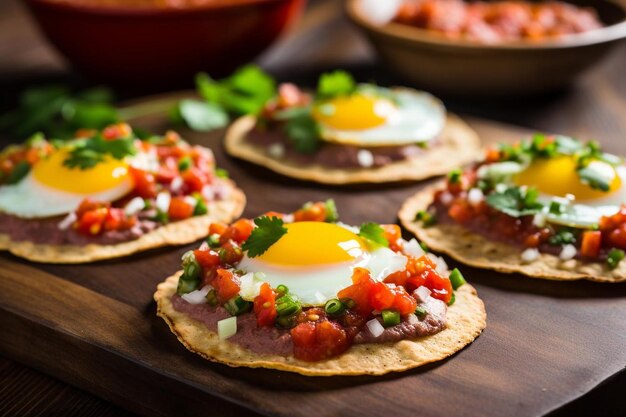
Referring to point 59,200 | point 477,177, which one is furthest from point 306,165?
point 59,200

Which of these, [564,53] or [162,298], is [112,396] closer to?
[162,298]

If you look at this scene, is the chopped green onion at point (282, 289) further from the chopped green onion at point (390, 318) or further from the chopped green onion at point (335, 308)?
the chopped green onion at point (390, 318)

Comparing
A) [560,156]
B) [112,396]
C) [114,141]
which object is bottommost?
[112,396]

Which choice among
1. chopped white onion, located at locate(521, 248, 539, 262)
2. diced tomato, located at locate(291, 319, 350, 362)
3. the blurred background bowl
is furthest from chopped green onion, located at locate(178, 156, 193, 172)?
the blurred background bowl

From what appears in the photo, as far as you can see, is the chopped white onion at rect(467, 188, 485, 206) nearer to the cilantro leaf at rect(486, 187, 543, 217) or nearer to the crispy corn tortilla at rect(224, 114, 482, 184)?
the cilantro leaf at rect(486, 187, 543, 217)

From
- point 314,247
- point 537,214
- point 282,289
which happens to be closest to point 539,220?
point 537,214

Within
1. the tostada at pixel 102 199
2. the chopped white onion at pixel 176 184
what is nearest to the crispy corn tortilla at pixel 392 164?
the tostada at pixel 102 199

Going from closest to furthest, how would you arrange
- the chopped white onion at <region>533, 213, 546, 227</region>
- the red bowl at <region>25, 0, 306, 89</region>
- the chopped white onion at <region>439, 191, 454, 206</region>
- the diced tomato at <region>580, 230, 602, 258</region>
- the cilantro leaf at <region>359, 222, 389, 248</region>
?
the cilantro leaf at <region>359, 222, 389, 248</region> → the diced tomato at <region>580, 230, 602, 258</region> → the chopped white onion at <region>533, 213, 546, 227</region> → the chopped white onion at <region>439, 191, 454, 206</region> → the red bowl at <region>25, 0, 306, 89</region>
